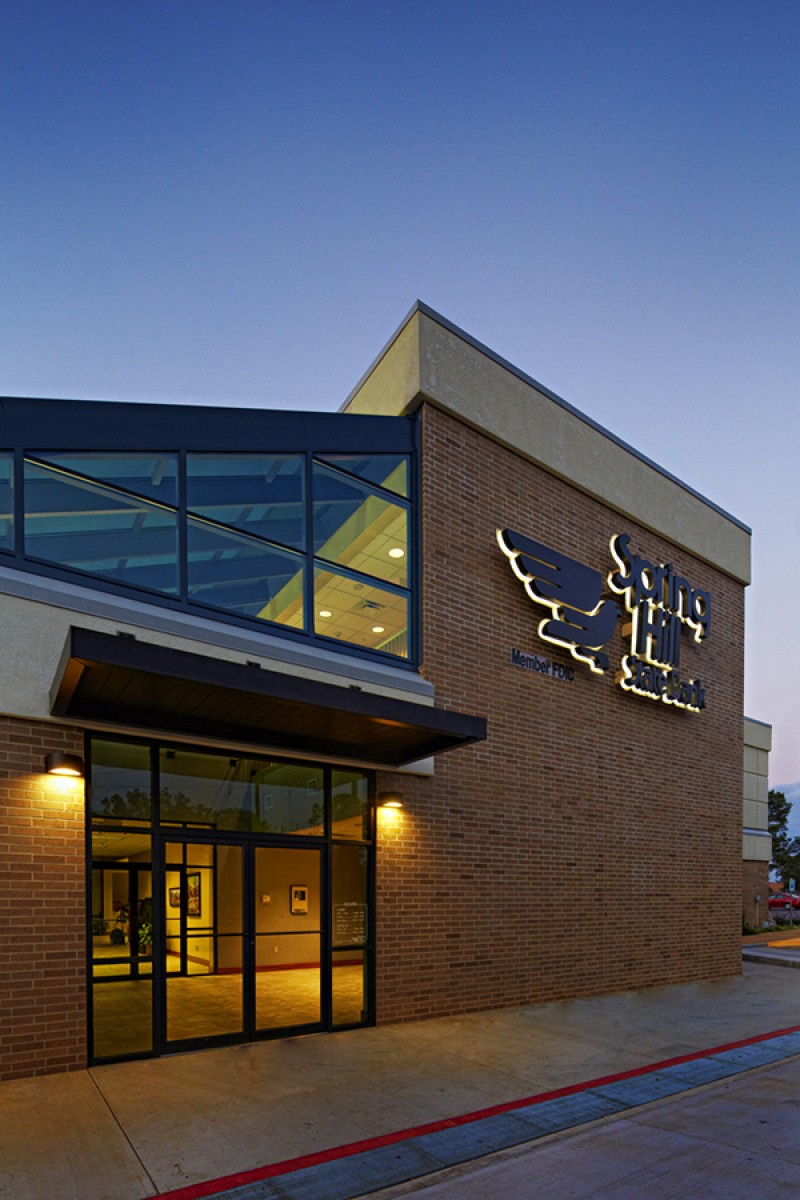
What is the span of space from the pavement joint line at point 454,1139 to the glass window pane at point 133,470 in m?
6.63

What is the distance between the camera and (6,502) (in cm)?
855

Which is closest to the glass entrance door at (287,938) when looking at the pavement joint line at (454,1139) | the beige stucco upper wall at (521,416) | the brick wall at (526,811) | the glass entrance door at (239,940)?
the glass entrance door at (239,940)

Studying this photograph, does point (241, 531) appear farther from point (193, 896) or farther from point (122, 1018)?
point (122, 1018)

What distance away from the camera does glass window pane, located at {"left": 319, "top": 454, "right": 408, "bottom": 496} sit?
11.5 m

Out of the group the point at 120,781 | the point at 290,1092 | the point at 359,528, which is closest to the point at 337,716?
the point at 120,781

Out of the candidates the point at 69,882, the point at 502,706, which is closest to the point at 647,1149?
the point at 69,882

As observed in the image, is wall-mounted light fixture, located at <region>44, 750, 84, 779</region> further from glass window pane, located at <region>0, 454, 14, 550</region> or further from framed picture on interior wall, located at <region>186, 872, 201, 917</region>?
glass window pane, located at <region>0, 454, 14, 550</region>

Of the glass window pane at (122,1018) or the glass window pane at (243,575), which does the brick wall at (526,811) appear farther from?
the glass window pane at (122,1018)

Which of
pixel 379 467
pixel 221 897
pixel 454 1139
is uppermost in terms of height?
pixel 379 467

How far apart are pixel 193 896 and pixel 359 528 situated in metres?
5.09

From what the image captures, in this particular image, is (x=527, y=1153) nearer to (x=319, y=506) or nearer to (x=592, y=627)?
(x=319, y=506)

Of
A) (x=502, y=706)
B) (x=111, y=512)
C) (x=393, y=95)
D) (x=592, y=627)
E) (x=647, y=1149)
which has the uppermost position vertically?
(x=393, y=95)

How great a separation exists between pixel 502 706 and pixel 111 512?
6332 millimetres

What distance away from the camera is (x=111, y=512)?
9.27 m
